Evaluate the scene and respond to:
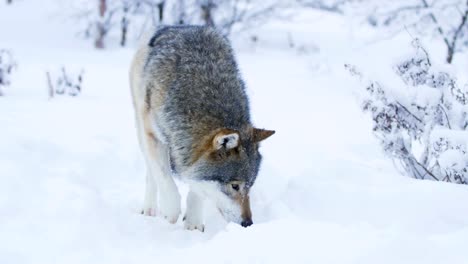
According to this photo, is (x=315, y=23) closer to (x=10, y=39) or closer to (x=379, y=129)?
(x=10, y=39)

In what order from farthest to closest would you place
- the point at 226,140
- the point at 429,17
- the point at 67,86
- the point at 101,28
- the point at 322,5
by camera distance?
the point at 322,5 < the point at 101,28 < the point at 429,17 < the point at 67,86 < the point at 226,140

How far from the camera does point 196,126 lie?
443 centimetres

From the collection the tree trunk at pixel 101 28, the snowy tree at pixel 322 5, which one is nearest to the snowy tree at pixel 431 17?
the snowy tree at pixel 322 5

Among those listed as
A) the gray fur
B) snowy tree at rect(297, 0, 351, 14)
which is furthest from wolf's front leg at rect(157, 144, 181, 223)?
snowy tree at rect(297, 0, 351, 14)

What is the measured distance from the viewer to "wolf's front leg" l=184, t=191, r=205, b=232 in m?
4.76

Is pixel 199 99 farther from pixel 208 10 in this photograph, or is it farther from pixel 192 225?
pixel 208 10

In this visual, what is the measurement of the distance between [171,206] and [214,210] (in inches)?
19.3

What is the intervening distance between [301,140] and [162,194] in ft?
9.31

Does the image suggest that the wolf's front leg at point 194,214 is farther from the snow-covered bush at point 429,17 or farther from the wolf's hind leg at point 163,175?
the snow-covered bush at point 429,17

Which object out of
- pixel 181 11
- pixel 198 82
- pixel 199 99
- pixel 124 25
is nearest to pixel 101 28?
pixel 124 25

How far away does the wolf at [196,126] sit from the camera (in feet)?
13.9

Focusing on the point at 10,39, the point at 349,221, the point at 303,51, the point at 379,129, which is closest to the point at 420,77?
the point at 379,129

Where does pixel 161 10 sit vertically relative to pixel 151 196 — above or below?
above

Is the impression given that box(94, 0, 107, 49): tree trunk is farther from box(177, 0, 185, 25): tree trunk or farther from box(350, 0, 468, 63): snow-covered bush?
box(350, 0, 468, 63): snow-covered bush
